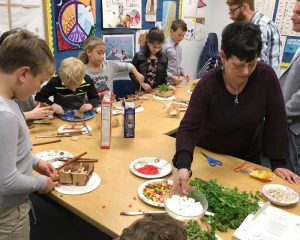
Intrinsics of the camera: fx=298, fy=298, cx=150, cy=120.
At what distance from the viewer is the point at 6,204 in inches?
46.6

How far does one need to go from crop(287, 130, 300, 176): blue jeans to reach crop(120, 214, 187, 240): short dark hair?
5.02ft

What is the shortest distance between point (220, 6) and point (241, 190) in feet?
15.4

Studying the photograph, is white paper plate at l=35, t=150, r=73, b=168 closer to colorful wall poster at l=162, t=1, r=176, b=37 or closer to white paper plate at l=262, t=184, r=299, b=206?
white paper plate at l=262, t=184, r=299, b=206

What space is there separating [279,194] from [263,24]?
6.07 ft

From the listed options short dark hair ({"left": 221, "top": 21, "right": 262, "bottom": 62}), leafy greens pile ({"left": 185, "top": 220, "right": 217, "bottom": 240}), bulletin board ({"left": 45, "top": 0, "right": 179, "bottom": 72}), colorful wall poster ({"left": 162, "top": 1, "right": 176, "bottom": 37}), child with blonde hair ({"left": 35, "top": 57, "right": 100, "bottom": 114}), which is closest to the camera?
leafy greens pile ({"left": 185, "top": 220, "right": 217, "bottom": 240})

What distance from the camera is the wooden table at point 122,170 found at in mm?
1175

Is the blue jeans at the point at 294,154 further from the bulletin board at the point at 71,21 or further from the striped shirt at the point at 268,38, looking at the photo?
the bulletin board at the point at 71,21

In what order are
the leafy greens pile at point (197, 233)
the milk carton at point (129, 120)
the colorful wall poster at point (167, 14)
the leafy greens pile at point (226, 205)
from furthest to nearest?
the colorful wall poster at point (167, 14) < the milk carton at point (129, 120) < the leafy greens pile at point (226, 205) < the leafy greens pile at point (197, 233)

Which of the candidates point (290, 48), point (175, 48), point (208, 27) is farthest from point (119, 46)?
point (290, 48)

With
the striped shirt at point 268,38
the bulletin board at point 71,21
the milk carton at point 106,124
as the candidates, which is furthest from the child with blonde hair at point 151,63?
the milk carton at point 106,124

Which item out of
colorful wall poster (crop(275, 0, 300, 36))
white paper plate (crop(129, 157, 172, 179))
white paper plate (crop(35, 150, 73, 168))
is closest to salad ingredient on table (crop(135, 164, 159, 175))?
white paper plate (crop(129, 157, 172, 179))

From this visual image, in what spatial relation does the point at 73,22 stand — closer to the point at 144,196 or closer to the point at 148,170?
the point at 148,170

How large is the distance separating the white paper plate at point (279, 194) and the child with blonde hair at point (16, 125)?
95cm

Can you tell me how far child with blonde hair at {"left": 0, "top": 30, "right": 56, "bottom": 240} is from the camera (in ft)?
3.45
